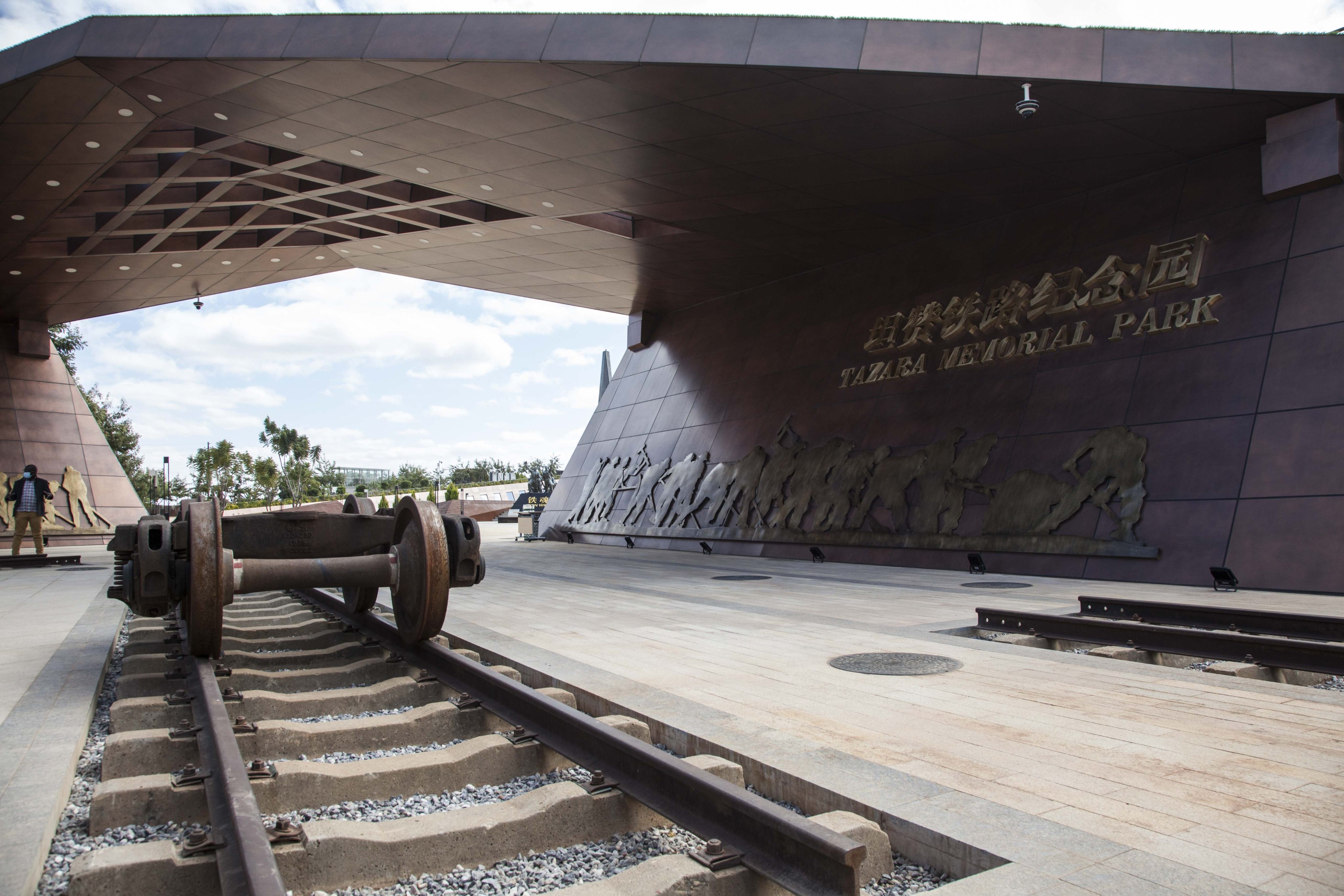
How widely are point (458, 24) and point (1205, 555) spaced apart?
1117cm

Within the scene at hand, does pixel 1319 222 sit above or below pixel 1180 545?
above

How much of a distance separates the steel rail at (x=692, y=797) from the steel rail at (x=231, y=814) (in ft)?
3.67

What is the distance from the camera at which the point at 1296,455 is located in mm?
9812

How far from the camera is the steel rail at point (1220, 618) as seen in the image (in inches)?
238

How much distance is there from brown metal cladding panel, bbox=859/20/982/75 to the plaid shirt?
1552cm

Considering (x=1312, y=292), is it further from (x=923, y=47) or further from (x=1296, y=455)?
(x=923, y=47)

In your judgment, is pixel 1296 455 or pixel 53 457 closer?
pixel 1296 455

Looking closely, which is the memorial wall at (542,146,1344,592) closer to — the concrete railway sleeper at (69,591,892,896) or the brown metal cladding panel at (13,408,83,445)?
the concrete railway sleeper at (69,591,892,896)

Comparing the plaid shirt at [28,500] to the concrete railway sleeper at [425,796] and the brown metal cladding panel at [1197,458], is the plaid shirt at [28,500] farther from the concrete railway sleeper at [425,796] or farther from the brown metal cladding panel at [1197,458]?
the brown metal cladding panel at [1197,458]

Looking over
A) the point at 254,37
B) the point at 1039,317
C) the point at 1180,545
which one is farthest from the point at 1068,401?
the point at 254,37

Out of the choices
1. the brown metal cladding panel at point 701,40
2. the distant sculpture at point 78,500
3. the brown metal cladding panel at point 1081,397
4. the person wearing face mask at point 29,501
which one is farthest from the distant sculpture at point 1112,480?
the distant sculpture at point 78,500

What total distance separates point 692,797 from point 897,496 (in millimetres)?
12077

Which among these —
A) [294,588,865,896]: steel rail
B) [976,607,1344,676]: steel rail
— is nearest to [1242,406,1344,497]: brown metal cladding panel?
[976,607,1344,676]: steel rail

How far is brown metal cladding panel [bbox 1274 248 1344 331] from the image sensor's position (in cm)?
1004
